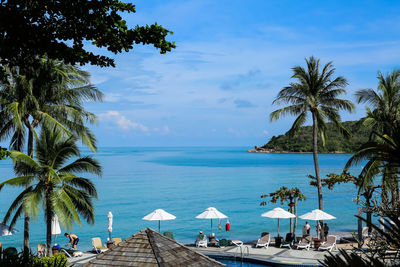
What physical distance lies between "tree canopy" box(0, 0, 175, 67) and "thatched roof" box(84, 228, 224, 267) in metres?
4.63

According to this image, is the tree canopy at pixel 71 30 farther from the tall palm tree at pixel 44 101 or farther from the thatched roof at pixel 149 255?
the tall palm tree at pixel 44 101

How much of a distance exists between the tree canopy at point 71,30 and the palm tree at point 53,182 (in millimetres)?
8861

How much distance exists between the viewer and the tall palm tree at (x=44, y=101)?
18297 mm

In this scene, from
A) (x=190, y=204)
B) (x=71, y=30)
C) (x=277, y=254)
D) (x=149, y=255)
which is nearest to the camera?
(x=71, y=30)

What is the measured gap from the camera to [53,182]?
1673 centimetres

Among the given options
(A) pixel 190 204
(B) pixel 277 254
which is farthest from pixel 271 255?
(A) pixel 190 204

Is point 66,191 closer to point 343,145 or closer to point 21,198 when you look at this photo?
point 21,198

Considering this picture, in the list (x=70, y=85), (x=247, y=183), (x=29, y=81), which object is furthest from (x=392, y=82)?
(x=247, y=183)

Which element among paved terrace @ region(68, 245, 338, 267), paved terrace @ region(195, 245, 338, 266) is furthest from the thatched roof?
paved terrace @ region(195, 245, 338, 266)

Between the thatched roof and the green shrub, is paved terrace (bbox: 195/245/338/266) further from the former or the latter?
the thatched roof

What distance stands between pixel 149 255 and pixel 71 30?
5.49m

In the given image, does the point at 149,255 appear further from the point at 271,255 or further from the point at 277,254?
the point at 277,254

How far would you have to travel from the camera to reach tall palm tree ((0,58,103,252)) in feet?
60.0

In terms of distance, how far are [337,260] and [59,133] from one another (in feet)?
54.0
